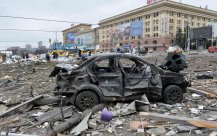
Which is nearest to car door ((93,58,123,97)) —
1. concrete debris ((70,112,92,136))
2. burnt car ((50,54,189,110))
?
burnt car ((50,54,189,110))

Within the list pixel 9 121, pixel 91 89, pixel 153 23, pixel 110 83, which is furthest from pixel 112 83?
pixel 153 23

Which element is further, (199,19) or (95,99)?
(199,19)

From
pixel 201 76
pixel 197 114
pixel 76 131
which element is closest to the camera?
pixel 76 131

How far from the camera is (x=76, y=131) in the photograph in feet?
19.0

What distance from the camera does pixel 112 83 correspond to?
7.70 m

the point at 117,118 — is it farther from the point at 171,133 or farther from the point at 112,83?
the point at 171,133

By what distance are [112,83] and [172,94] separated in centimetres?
192

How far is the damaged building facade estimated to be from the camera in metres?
98.4

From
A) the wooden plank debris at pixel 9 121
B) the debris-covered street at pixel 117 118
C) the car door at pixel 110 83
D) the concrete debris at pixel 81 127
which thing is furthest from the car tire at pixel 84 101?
the wooden plank debris at pixel 9 121

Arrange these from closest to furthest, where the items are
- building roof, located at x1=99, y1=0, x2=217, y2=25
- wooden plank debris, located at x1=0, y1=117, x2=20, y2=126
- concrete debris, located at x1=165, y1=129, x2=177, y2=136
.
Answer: concrete debris, located at x1=165, y1=129, x2=177, y2=136 < wooden plank debris, located at x1=0, y1=117, x2=20, y2=126 < building roof, located at x1=99, y1=0, x2=217, y2=25

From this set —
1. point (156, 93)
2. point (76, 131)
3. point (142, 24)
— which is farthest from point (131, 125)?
point (142, 24)

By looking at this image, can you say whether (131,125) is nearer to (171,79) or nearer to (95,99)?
(95,99)

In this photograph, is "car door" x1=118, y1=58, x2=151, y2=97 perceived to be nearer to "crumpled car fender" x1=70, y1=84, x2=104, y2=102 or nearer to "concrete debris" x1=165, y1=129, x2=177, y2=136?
"crumpled car fender" x1=70, y1=84, x2=104, y2=102

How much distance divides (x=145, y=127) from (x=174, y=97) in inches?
→ 95.1
